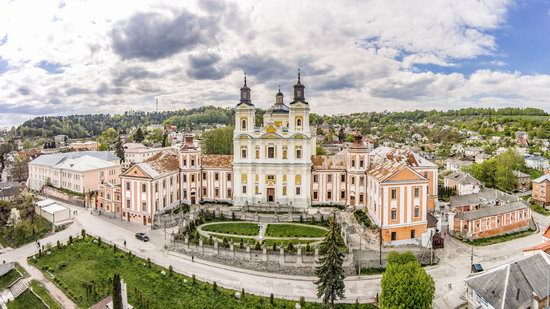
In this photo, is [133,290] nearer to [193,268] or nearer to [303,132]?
[193,268]

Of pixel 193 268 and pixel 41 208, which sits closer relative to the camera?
pixel 193 268

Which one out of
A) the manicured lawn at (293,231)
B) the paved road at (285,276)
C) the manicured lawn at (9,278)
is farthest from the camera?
the manicured lawn at (293,231)

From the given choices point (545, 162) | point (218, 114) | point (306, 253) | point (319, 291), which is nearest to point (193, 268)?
point (306, 253)

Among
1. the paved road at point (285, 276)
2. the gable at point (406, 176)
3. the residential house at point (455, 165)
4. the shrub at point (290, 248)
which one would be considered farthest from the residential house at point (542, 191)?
the shrub at point (290, 248)

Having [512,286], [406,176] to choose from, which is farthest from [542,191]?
[512,286]

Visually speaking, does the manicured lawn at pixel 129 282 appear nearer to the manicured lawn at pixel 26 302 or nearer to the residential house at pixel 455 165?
the manicured lawn at pixel 26 302

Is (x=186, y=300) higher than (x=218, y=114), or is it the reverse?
(x=218, y=114)

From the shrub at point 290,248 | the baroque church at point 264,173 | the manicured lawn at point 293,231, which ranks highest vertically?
the baroque church at point 264,173

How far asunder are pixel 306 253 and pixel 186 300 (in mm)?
10319

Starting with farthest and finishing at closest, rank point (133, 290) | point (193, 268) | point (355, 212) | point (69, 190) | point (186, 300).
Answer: point (69, 190)
point (355, 212)
point (193, 268)
point (133, 290)
point (186, 300)

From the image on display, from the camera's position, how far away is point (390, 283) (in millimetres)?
23984

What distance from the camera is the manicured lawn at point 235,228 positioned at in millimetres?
38500

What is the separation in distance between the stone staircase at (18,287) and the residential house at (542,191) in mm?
65591

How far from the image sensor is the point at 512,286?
24875 millimetres
